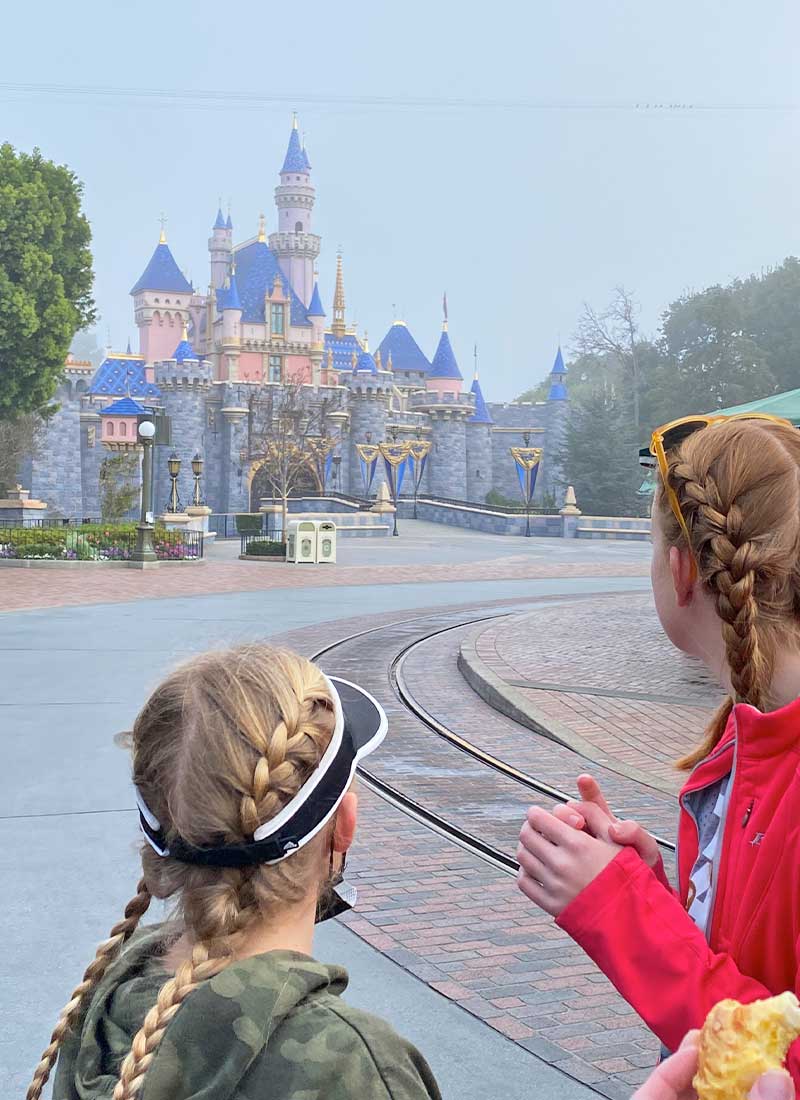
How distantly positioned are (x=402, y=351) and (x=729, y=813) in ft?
213

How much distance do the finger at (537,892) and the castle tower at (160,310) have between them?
60799mm

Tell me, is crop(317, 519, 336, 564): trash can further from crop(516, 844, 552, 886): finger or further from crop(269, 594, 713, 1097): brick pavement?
crop(516, 844, 552, 886): finger

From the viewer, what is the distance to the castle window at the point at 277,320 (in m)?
57.8

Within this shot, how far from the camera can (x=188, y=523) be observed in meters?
28.7

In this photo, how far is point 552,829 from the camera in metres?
1.41

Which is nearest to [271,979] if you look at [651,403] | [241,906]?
[241,906]

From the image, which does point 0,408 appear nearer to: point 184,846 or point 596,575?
point 596,575

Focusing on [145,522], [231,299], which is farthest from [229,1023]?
[231,299]

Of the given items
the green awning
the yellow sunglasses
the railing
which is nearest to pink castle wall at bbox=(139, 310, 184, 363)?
the railing

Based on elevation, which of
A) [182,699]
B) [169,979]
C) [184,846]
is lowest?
[169,979]

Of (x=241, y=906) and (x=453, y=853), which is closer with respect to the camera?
(x=241, y=906)

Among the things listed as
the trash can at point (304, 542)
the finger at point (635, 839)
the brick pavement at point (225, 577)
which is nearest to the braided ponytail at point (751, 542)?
the finger at point (635, 839)

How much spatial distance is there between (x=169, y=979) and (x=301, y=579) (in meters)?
17.8

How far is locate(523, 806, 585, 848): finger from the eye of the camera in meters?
1.39
